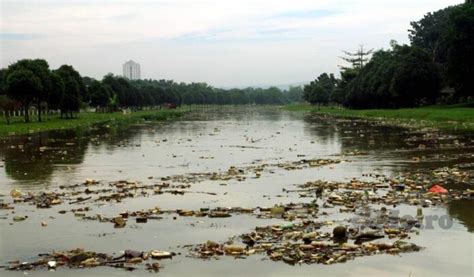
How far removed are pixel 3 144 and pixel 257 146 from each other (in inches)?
731

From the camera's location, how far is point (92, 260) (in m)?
11.6

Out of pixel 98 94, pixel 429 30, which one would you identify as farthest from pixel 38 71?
pixel 429 30

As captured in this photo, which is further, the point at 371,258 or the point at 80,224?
the point at 80,224

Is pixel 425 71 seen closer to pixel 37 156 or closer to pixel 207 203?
pixel 37 156

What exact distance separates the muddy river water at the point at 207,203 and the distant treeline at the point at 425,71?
35615 millimetres

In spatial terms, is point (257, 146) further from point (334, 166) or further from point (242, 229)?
point (242, 229)

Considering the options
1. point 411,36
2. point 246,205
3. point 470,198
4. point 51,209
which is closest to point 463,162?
point 470,198

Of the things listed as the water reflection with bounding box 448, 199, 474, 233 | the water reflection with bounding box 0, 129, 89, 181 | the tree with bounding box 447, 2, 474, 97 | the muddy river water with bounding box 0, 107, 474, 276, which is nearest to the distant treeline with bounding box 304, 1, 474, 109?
the tree with bounding box 447, 2, 474, 97

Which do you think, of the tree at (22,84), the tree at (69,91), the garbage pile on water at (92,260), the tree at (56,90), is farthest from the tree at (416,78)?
the garbage pile on water at (92,260)

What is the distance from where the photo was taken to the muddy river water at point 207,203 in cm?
1117

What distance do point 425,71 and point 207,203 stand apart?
254ft

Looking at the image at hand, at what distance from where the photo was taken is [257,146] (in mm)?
39938

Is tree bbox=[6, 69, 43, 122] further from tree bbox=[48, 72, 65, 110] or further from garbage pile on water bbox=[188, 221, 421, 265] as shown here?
garbage pile on water bbox=[188, 221, 421, 265]

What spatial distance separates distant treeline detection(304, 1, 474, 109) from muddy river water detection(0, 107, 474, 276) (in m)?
35.6
